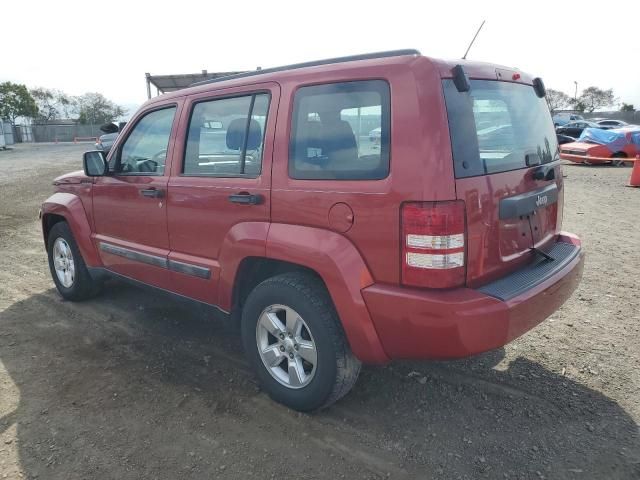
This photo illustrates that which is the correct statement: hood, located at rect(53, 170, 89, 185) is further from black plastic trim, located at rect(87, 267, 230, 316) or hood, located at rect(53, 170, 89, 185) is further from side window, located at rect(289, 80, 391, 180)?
side window, located at rect(289, 80, 391, 180)

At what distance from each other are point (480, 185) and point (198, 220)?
1.84 m

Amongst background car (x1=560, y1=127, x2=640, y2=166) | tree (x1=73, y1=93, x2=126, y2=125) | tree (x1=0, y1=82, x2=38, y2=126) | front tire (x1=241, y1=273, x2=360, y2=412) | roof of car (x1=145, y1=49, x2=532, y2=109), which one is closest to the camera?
roof of car (x1=145, y1=49, x2=532, y2=109)

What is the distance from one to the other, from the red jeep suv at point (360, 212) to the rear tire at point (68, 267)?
1468mm

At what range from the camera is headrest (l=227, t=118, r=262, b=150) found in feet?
9.75

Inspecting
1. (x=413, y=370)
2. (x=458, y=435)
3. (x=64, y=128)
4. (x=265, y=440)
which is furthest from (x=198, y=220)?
(x=64, y=128)

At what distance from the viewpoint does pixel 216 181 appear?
3129 millimetres

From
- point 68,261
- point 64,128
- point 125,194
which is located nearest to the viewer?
point 125,194

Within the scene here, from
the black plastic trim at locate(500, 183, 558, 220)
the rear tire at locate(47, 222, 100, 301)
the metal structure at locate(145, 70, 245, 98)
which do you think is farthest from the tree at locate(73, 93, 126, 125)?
the black plastic trim at locate(500, 183, 558, 220)

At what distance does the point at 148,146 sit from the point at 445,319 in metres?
2.70

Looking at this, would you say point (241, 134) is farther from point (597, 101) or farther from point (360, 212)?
point (597, 101)

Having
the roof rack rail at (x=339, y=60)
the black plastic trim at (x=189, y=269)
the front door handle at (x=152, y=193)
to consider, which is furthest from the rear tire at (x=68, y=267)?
the roof rack rail at (x=339, y=60)

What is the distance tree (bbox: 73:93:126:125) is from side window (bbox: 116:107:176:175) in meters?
63.1

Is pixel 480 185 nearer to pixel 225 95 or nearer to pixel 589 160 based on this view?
pixel 225 95

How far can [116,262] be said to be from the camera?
4113mm
